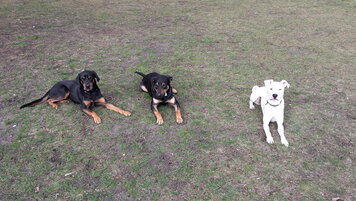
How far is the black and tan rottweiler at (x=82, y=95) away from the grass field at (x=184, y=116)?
0.15m

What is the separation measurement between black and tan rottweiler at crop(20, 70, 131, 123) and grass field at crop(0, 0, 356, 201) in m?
0.15

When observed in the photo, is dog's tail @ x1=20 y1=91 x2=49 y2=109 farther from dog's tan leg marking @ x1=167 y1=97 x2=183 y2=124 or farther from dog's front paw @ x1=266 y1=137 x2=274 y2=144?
dog's front paw @ x1=266 y1=137 x2=274 y2=144

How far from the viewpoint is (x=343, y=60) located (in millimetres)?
7812

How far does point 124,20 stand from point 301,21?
22.8 ft

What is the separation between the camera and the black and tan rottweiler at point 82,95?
5297 millimetres

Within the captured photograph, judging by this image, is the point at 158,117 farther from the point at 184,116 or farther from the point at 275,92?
the point at 275,92

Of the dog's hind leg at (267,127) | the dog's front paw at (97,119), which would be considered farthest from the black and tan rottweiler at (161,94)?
the dog's hind leg at (267,127)

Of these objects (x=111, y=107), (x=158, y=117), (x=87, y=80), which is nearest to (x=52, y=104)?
(x=87, y=80)

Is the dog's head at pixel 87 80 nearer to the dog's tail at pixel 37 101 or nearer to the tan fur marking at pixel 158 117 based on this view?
the dog's tail at pixel 37 101

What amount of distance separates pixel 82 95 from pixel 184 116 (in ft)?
6.41

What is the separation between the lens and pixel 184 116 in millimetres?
5480

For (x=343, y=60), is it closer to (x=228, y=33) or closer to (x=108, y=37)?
(x=228, y=33)

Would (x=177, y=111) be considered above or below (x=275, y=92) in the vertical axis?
below

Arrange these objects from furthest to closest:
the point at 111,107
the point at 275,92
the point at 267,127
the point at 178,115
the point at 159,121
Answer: the point at 111,107
the point at 178,115
the point at 159,121
the point at 267,127
the point at 275,92
